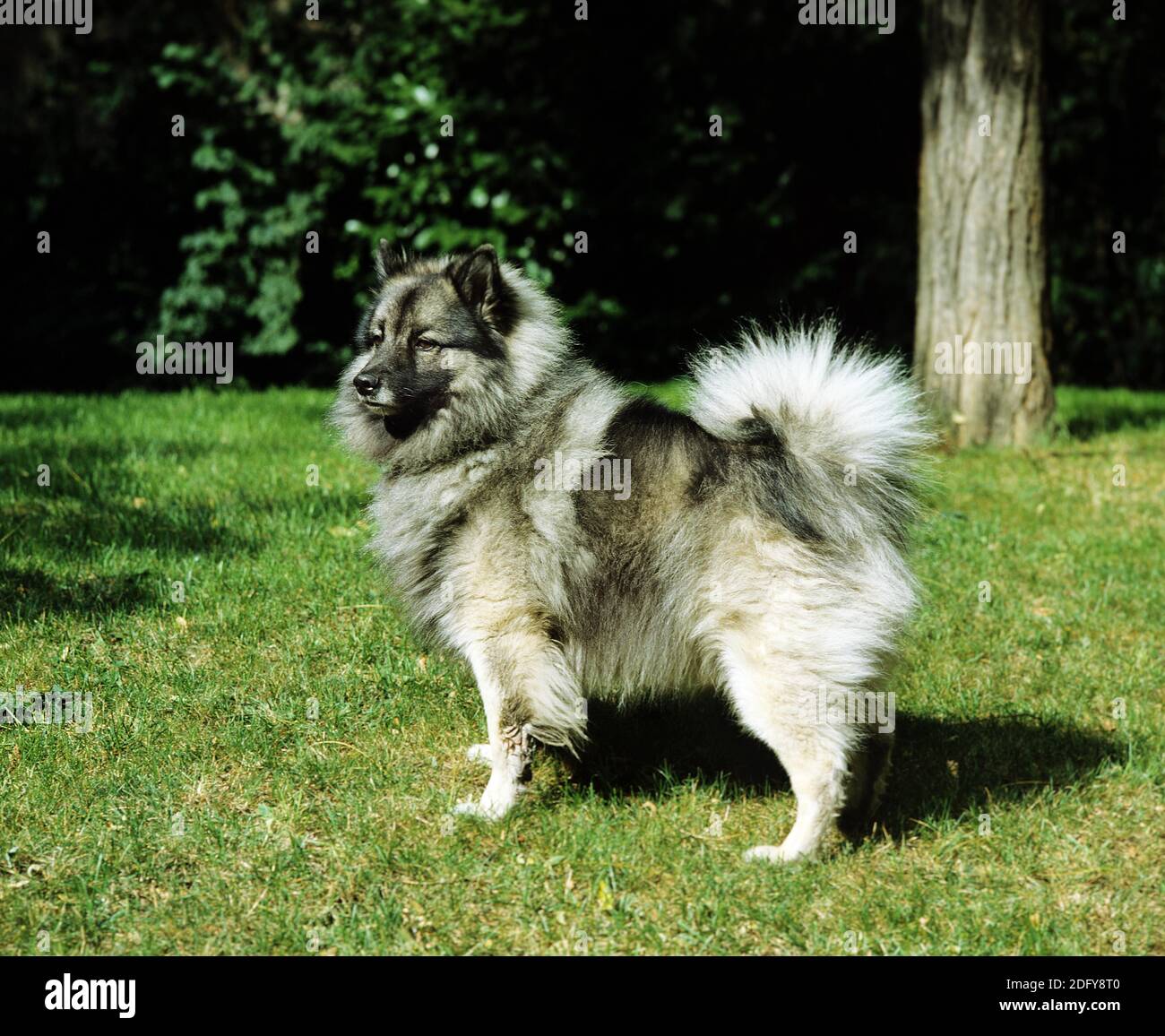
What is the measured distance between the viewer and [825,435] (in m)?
3.88

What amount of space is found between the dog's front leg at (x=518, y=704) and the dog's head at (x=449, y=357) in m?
0.72

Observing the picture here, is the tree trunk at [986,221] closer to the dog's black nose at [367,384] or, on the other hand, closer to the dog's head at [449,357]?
the dog's head at [449,357]

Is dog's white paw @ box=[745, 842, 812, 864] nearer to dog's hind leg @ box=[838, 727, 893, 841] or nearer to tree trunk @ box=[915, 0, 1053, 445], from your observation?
dog's hind leg @ box=[838, 727, 893, 841]

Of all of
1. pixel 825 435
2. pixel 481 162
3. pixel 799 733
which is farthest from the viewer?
pixel 481 162

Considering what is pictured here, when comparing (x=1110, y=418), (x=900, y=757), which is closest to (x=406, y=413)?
(x=900, y=757)

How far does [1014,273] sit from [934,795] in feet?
16.5

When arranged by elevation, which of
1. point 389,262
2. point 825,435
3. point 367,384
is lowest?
point 825,435

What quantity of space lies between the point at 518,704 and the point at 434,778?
52 cm

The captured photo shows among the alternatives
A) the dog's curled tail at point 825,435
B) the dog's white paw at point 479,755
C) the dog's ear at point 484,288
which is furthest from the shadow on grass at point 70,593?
the dog's curled tail at point 825,435

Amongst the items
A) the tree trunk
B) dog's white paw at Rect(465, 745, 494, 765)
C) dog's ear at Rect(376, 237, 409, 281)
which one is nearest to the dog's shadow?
dog's white paw at Rect(465, 745, 494, 765)

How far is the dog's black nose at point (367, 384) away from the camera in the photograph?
4.05m

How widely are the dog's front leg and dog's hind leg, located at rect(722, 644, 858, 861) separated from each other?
56cm

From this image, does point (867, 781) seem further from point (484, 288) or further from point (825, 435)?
point (484, 288)

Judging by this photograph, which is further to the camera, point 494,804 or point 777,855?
point 494,804
